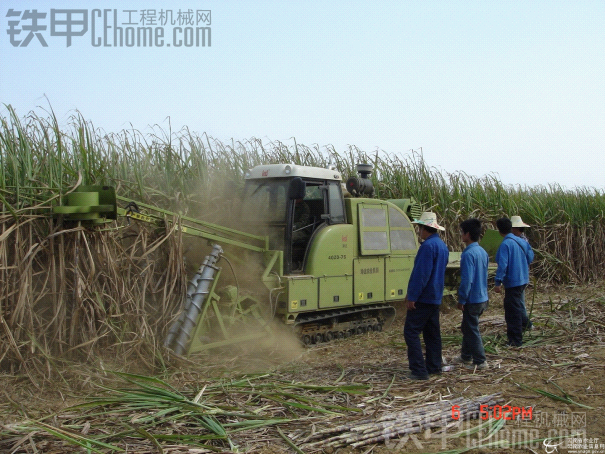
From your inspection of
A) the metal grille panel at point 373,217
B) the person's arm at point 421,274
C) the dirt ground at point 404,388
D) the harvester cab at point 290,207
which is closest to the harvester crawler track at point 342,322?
the dirt ground at point 404,388

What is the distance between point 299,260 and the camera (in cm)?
819

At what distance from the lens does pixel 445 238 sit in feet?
41.9

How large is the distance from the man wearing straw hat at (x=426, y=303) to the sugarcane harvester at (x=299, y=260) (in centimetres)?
190

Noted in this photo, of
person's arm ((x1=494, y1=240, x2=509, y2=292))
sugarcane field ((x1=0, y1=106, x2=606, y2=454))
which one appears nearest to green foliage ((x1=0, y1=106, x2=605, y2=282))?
sugarcane field ((x1=0, y1=106, x2=606, y2=454))

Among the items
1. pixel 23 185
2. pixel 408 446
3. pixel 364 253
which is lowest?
pixel 408 446

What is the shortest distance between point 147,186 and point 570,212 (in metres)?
11.9

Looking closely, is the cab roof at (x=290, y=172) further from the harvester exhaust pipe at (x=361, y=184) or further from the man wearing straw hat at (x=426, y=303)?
the man wearing straw hat at (x=426, y=303)

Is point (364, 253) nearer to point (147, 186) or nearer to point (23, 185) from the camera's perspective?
point (147, 186)

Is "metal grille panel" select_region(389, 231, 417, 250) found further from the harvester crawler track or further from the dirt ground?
the dirt ground

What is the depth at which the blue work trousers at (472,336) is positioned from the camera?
21.3ft

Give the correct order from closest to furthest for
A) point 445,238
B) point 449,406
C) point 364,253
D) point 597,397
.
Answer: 1. point 449,406
2. point 597,397
3. point 364,253
4. point 445,238

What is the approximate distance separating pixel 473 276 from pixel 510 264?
5.31 feet

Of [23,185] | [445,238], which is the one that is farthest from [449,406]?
[445,238]

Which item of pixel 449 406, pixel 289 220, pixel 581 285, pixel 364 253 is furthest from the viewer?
pixel 581 285
